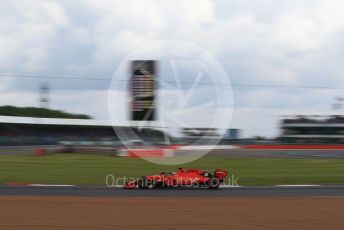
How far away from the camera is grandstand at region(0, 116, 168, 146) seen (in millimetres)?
66750

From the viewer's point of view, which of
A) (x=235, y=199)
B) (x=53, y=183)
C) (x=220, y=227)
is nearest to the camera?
(x=220, y=227)

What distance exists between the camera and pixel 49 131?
243 ft

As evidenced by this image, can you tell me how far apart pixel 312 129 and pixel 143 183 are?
62.7 metres

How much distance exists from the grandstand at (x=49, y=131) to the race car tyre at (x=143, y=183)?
43.4 m

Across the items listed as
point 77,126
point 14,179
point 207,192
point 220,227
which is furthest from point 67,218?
point 77,126

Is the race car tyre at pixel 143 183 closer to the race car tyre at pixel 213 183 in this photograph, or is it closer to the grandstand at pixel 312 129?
the race car tyre at pixel 213 183

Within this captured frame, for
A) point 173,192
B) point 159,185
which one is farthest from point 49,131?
point 173,192

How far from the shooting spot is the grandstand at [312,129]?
253 ft

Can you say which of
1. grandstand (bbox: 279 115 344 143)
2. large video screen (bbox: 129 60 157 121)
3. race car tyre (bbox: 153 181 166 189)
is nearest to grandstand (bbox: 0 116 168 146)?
grandstand (bbox: 279 115 344 143)

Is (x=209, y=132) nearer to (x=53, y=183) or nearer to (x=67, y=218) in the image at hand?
(x=53, y=183)

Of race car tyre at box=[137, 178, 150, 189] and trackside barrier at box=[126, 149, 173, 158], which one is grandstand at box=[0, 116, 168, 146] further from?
race car tyre at box=[137, 178, 150, 189]

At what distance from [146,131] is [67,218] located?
2245 centimetres

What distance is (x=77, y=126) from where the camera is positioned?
77.5 m

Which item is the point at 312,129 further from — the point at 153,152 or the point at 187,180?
the point at 187,180
